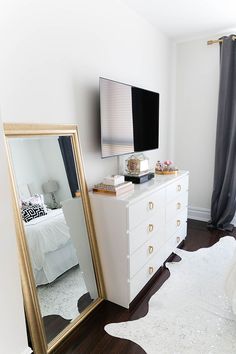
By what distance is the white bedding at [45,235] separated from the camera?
150 cm

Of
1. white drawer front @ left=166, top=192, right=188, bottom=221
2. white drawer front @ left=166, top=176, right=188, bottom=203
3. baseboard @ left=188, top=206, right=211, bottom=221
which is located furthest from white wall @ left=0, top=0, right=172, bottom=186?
baseboard @ left=188, top=206, right=211, bottom=221

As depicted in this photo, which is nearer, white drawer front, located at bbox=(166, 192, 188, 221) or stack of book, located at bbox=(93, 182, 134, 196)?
stack of book, located at bbox=(93, 182, 134, 196)

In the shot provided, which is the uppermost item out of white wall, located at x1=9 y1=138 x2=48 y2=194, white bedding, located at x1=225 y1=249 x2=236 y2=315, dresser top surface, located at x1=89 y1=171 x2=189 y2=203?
white wall, located at x1=9 y1=138 x2=48 y2=194

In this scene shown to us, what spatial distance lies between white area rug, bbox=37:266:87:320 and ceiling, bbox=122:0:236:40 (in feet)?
7.77

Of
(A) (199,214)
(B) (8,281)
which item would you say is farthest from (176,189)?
(B) (8,281)

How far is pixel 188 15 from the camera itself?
254 cm

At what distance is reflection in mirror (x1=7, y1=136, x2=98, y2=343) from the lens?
149 centimetres

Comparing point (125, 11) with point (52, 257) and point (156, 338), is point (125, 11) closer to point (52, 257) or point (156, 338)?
point (52, 257)

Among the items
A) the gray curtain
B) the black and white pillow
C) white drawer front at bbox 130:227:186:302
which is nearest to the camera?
the black and white pillow

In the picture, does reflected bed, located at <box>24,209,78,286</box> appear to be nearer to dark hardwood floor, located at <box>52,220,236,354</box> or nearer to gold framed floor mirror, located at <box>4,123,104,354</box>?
gold framed floor mirror, located at <box>4,123,104,354</box>

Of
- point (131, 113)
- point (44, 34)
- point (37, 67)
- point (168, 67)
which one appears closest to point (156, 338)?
point (131, 113)

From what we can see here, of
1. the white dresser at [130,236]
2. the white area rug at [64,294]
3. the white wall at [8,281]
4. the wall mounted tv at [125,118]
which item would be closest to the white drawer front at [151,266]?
the white dresser at [130,236]

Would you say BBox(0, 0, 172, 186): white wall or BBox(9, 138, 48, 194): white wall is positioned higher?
BBox(0, 0, 172, 186): white wall

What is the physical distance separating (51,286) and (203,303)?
1.17 metres
